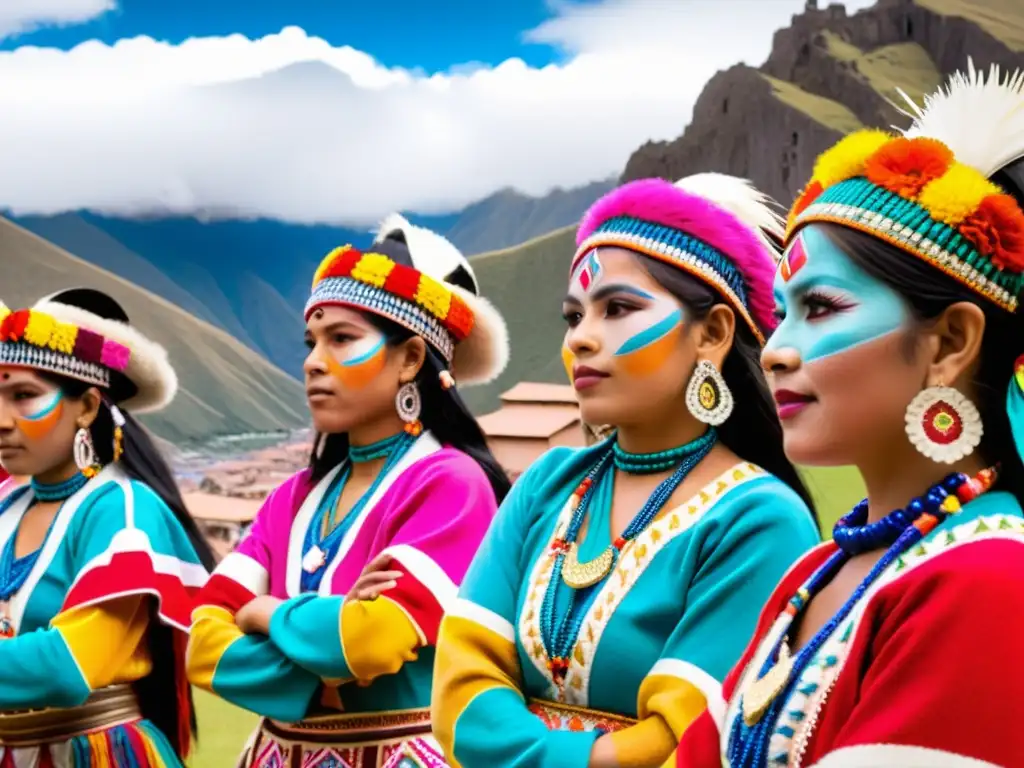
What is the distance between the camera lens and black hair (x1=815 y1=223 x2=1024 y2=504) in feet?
4.05

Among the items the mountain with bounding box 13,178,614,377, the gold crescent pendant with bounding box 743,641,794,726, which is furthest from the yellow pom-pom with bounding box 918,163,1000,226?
the mountain with bounding box 13,178,614,377

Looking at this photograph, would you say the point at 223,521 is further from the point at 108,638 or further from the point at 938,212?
the point at 938,212

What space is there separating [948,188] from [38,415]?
2.29 m

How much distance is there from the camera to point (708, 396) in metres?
1.85

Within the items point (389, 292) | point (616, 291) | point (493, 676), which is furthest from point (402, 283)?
point (493, 676)

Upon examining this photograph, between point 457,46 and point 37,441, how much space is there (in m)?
3.36

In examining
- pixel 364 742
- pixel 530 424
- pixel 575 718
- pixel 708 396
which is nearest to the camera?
pixel 575 718

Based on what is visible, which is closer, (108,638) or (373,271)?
(373,271)

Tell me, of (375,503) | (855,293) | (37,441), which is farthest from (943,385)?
(37,441)

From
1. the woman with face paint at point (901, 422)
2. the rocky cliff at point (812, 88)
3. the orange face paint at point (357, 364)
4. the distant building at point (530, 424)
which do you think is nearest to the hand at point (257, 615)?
the orange face paint at point (357, 364)

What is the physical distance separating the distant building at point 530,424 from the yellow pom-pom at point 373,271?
2.14 metres

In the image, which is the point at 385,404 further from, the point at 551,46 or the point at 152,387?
the point at 551,46

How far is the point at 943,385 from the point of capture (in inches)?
48.5

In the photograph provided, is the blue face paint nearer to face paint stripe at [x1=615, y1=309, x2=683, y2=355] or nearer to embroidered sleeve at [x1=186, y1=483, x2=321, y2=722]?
face paint stripe at [x1=615, y1=309, x2=683, y2=355]
